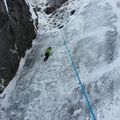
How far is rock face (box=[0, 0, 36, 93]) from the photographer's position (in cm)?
642

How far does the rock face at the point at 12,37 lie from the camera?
21.1 feet

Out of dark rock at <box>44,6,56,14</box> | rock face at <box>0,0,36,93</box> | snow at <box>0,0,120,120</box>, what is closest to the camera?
snow at <box>0,0,120,120</box>

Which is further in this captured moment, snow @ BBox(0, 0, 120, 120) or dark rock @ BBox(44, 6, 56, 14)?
dark rock @ BBox(44, 6, 56, 14)

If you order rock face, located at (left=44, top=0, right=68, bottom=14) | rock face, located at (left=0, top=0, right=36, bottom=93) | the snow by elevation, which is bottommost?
rock face, located at (left=44, top=0, right=68, bottom=14)

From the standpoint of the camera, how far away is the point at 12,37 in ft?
22.8

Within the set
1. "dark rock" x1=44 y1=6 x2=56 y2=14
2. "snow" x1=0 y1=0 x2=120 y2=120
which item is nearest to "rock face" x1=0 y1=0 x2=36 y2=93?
"snow" x1=0 y1=0 x2=120 y2=120

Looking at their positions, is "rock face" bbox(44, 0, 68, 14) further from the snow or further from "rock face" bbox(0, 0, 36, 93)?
"rock face" bbox(0, 0, 36, 93)

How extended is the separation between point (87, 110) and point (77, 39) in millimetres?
2998

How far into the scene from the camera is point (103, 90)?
5109mm

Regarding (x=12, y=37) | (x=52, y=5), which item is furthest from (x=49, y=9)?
(x=12, y=37)

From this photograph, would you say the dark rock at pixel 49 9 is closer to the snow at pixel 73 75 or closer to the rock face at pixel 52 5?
the rock face at pixel 52 5

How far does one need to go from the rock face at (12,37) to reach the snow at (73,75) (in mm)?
258

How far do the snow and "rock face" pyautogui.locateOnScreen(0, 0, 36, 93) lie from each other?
0.26 metres

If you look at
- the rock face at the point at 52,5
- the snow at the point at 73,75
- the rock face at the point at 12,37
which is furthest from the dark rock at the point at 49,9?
the rock face at the point at 12,37
